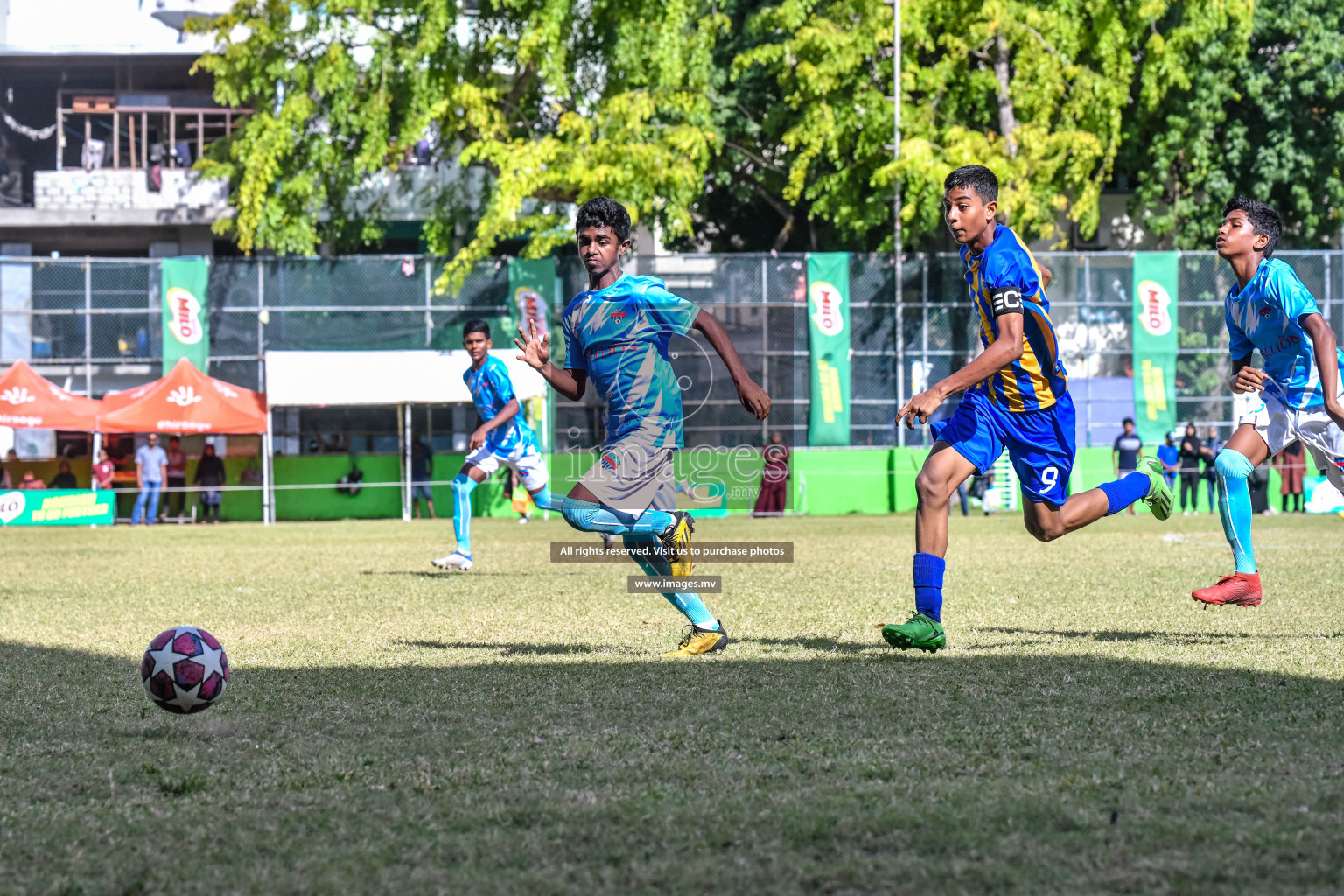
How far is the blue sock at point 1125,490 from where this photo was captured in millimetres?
6973

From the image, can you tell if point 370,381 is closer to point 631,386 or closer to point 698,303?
point 698,303

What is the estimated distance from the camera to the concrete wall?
3359 cm

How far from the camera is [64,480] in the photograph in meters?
27.6

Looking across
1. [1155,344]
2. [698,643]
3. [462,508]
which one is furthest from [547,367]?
[1155,344]

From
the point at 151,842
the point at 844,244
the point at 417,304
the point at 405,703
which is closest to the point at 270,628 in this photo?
the point at 405,703

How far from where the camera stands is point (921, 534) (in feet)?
21.7

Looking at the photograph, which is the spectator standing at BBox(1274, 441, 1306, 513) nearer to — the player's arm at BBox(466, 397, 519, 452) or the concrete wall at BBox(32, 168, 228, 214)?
the player's arm at BBox(466, 397, 519, 452)

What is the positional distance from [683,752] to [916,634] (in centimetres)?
221

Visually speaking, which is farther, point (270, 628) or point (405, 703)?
point (270, 628)

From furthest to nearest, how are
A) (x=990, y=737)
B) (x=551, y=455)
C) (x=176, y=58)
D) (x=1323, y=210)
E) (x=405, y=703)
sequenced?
(x=176, y=58) → (x=1323, y=210) → (x=551, y=455) → (x=405, y=703) → (x=990, y=737)

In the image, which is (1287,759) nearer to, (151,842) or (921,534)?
(921,534)

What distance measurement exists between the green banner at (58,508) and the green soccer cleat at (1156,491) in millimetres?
21204

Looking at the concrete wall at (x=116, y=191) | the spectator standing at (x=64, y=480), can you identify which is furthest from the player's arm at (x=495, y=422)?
the concrete wall at (x=116, y=191)

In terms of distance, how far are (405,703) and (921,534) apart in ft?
8.12
